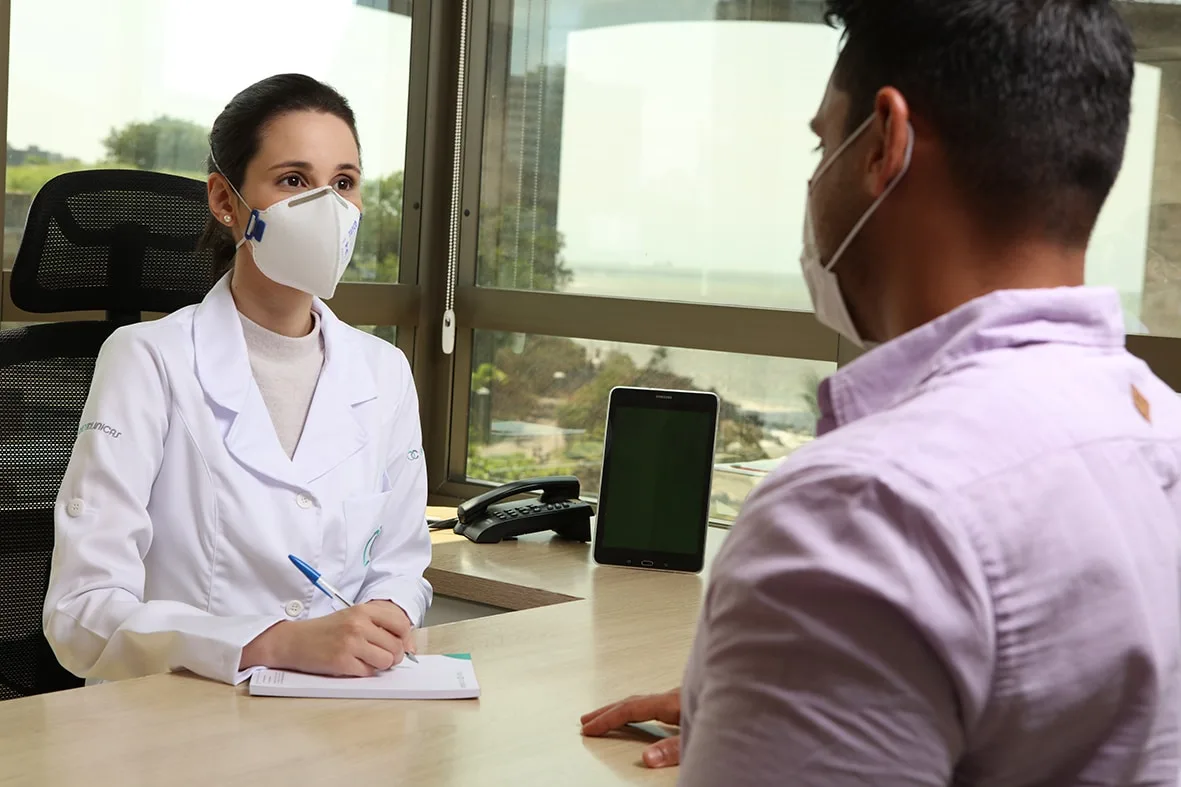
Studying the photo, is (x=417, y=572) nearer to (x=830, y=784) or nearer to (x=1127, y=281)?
(x=830, y=784)

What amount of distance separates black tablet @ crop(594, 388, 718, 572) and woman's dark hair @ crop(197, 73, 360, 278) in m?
0.71

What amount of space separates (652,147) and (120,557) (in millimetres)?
1927

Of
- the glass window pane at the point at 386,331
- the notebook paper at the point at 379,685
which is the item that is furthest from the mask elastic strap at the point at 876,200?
the glass window pane at the point at 386,331

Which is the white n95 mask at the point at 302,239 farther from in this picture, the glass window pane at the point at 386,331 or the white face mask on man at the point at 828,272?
the glass window pane at the point at 386,331

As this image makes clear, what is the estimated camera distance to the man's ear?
2.47 feet

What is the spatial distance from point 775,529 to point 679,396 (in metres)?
1.64

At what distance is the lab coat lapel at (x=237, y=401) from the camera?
1.79m

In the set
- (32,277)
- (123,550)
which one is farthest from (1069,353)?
(32,277)

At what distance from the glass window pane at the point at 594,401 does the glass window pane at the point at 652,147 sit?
16cm

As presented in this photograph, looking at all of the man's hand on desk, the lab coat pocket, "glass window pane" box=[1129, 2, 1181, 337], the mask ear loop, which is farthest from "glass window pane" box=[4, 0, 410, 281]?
the man's hand on desk

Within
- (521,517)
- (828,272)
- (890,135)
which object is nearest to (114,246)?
(521,517)

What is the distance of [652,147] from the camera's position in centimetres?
320

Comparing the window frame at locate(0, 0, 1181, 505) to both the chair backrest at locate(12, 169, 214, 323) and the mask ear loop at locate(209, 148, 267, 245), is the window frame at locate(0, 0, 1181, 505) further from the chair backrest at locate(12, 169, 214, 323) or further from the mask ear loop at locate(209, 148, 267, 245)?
the mask ear loop at locate(209, 148, 267, 245)

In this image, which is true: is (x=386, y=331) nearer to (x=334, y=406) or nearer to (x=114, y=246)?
(x=114, y=246)
